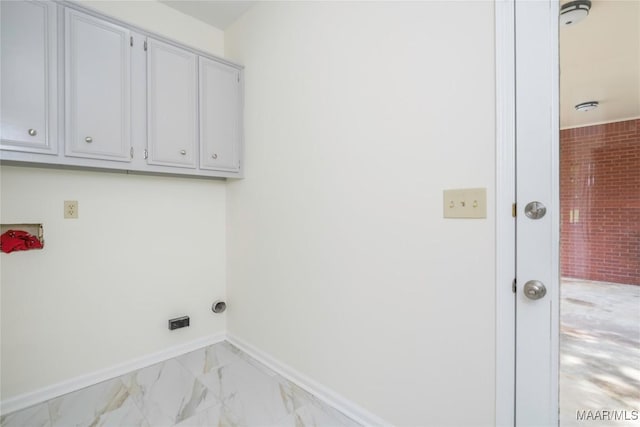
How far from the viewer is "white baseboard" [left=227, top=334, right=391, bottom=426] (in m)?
1.66

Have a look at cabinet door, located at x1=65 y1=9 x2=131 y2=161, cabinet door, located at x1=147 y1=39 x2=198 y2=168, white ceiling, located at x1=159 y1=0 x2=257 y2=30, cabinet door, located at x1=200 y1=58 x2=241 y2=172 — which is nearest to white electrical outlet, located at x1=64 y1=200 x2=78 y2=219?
cabinet door, located at x1=65 y1=9 x2=131 y2=161

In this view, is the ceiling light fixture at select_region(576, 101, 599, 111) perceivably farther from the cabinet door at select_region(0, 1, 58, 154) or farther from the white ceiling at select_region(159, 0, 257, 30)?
the cabinet door at select_region(0, 1, 58, 154)

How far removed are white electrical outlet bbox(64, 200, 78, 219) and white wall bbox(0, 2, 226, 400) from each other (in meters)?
0.03

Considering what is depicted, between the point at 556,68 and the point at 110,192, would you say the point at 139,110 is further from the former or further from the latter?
the point at 556,68

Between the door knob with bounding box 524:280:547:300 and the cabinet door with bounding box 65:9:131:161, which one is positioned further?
the cabinet door with bounding box 65:9:131:161

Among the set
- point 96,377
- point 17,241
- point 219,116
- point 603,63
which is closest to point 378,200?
point 603,63

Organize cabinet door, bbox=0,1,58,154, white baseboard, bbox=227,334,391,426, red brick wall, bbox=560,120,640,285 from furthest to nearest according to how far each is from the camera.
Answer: white baseboard, bbox=227,334,391,426 → cabinet door, bbox=0,1,58,154 → red brick wall, bbox=560,120,640,285

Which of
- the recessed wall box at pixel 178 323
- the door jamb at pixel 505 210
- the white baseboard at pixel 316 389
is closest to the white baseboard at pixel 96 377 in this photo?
the recessed wall box at pixel 178 323

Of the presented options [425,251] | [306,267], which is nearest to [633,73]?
[425,251]

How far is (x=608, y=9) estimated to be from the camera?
1.05m

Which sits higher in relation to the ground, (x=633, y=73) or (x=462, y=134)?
(x=633, y=73)

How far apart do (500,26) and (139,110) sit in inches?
78.4

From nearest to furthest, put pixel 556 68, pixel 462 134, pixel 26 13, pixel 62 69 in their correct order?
pixel 556 68
pixel 462 134
pixel 26 13
pixel 62 69

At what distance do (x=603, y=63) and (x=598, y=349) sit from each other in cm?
99
